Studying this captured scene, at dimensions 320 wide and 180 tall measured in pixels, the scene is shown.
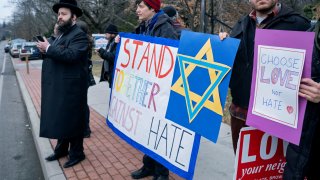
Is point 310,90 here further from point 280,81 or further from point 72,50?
point 72,50

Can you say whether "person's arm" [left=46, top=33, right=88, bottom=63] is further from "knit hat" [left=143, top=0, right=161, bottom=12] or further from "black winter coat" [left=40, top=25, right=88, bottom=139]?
"knit hat" [left=143, top=0, right=161, bottom=12]

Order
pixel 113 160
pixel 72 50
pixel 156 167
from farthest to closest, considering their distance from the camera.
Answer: pixel 113 160 < pixel 72 50 < pixel 156 167

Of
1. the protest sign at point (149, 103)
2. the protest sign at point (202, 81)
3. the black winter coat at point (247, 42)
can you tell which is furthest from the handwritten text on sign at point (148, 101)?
the black winter coat at point (247, 42)

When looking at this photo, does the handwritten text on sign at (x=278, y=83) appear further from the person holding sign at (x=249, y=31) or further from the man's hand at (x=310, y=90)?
the person holding sign at (x=249, y=31)

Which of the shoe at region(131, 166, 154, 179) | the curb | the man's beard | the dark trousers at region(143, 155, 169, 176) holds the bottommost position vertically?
the curb

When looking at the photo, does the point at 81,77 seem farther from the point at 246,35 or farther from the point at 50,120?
the point at 246,35

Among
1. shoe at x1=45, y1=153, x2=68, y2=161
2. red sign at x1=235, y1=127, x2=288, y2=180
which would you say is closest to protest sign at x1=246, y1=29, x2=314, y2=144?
red sign at x1=235, y1=127, x2=288, y2=180

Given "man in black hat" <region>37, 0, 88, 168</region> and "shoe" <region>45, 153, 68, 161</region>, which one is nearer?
"man in black hat" <region>37, 0, 88, 168</region>

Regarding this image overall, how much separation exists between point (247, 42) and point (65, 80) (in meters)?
2.24

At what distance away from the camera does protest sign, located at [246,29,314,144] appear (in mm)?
1721

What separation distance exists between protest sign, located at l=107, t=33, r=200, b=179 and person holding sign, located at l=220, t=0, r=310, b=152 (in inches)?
16.7

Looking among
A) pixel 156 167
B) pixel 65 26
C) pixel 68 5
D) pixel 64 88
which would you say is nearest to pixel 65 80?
pixel 64 88

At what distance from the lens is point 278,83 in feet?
6.04

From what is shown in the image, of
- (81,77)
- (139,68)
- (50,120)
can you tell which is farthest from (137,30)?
(50,120)
